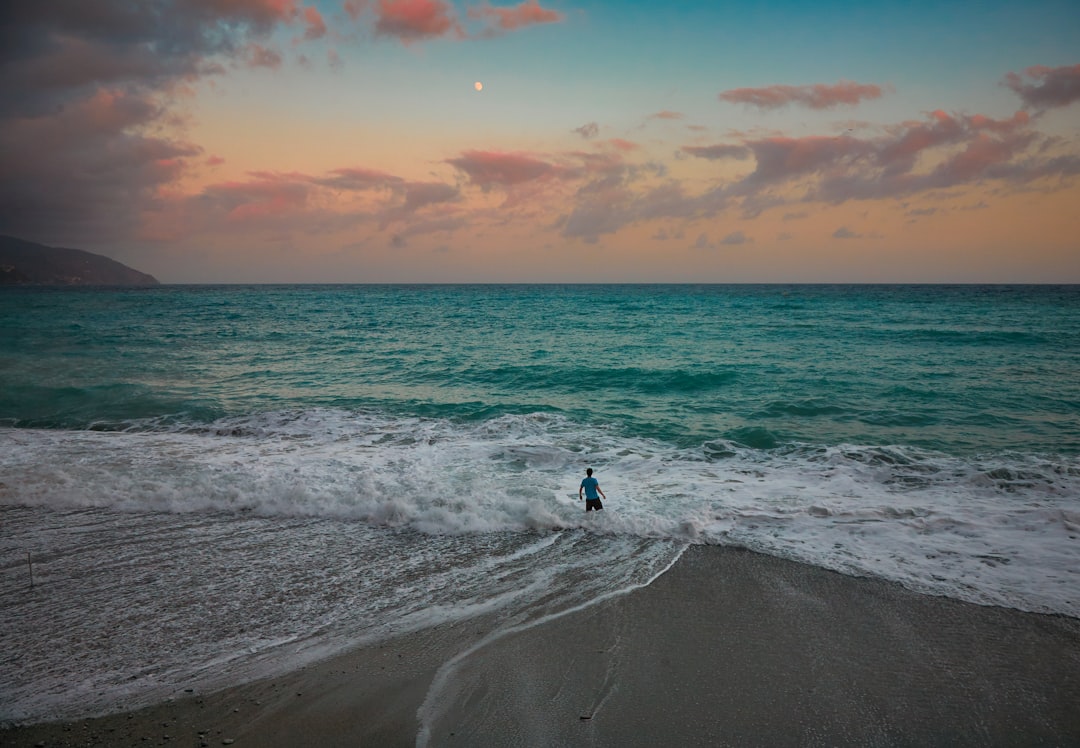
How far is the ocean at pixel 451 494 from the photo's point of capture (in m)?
6.22

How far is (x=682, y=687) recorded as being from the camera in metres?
5.09

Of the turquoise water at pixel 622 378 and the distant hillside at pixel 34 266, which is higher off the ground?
the distant hillside at pixel 34 266

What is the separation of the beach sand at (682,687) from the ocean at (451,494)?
0.38 m

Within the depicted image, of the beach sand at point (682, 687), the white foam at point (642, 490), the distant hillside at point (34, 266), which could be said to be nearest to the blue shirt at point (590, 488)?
the white foam at point (642, 490)

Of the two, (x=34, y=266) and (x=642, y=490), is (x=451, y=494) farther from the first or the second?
(x=34, y=266)

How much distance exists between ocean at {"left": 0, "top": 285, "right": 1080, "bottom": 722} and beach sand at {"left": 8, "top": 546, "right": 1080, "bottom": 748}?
0.38 metres

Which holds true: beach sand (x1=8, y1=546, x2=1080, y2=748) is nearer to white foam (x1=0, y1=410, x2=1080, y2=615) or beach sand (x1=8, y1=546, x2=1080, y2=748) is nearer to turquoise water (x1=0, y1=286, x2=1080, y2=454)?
white foam (x1=0, y1=410, x2=1080, y2=615)

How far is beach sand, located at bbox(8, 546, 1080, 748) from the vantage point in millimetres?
4570

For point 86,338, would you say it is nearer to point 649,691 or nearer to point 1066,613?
point 649,691

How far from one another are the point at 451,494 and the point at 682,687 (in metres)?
5.78

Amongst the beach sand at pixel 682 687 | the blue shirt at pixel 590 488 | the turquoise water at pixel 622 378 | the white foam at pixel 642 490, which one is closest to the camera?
the beach sand at pixel 682 687

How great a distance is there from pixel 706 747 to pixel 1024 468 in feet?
35.8

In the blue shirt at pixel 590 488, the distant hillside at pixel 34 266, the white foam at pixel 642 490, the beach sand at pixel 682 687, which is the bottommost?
the beach sand at pixel 682 687

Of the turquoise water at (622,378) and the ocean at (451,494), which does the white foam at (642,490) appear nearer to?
the ocean at (451,494)
